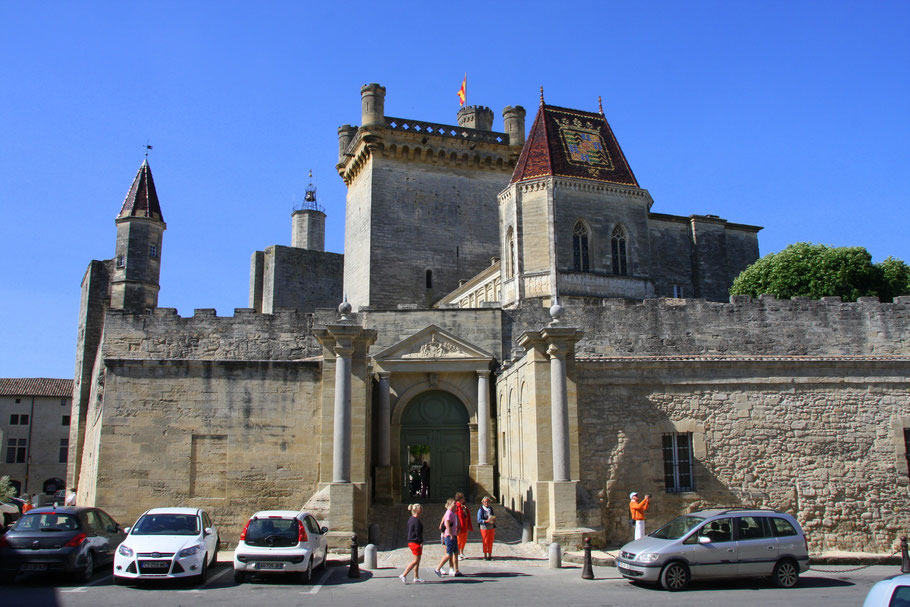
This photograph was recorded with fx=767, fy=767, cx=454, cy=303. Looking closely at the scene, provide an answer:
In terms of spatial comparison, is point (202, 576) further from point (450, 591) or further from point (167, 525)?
point (450, 591)

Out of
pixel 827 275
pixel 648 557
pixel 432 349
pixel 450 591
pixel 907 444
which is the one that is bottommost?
pixel 450 591

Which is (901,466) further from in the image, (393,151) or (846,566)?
(393,151)

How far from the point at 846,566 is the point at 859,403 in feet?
13.5

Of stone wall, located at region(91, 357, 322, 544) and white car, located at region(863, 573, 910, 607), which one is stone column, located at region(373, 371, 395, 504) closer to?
stone wall, located at region(91, 357, 322, 544)

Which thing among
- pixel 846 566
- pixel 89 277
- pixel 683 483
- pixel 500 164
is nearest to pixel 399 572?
pixel 683 483

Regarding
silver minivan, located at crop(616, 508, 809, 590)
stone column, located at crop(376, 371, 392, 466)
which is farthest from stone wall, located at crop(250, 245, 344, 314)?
silver minivan, located at crop(616, 508, 809, 590)

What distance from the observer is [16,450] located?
171 feet

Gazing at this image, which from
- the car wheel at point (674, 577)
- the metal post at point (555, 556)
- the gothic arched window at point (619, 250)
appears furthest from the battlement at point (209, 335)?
the gothic arched window at point (619, 250)

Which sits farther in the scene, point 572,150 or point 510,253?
point 572,150

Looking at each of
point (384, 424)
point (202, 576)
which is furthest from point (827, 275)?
point (202, 576)

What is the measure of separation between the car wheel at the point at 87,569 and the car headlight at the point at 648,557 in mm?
8882

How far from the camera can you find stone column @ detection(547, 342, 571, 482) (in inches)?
588

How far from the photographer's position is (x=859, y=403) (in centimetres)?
1736

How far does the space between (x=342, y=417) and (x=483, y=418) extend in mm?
6564
